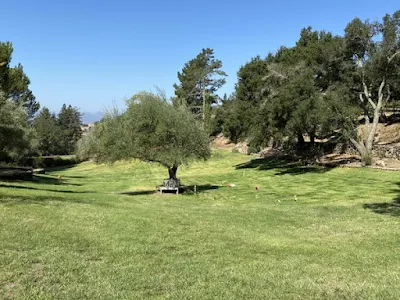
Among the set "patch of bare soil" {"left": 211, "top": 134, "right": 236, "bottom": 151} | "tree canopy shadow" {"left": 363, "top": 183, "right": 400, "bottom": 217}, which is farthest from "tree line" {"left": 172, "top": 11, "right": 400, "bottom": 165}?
"patch of bare soil" {"left": 211, "top": 134, "right": 236, "bottom": 151}

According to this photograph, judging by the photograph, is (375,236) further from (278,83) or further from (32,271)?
(278,83)

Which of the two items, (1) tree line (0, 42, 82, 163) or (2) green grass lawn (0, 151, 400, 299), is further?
(1) tree line (0, 42, 82, 163)

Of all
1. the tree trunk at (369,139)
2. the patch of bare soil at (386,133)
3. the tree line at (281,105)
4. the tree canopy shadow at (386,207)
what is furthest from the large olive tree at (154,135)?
the patch of bare soil at (386,133)

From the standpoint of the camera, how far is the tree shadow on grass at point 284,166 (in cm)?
3486

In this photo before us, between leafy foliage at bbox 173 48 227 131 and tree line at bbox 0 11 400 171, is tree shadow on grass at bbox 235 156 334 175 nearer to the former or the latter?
tree line at bbox 0 11 400 171

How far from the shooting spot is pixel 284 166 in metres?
40.1

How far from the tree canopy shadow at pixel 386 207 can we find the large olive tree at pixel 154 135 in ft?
A: 35.6

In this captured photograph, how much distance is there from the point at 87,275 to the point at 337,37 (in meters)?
32.8

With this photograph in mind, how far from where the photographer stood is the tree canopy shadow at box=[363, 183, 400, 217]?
1551 centimetres

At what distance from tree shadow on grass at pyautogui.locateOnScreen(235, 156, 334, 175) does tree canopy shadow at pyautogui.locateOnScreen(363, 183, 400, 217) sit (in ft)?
49.2

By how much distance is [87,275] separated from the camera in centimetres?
681

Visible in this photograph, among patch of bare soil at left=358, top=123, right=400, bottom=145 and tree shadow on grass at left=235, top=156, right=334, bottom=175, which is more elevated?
patch of bare soil at left=358, top=123, right=400, bottom=145

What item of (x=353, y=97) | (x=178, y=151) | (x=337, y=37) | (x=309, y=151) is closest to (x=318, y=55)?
(x=337, y=37)

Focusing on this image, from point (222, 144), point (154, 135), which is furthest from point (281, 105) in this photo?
point (222, 144)
